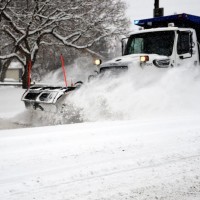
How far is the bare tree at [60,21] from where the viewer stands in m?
18.0

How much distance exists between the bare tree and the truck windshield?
9099 millimetres

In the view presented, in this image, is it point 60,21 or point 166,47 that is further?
point 60,21

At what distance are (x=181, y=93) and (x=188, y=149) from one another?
3629 millimetres

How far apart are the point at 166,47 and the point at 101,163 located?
17.9 feet

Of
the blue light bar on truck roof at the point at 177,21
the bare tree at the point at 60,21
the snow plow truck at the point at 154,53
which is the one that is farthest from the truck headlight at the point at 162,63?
the bare tree at the point at 60,21

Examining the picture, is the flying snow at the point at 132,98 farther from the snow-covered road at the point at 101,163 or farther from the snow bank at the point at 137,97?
the snow-covered road at the point at 101,163

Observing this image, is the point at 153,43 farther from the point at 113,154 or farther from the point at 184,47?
the point at 113,154

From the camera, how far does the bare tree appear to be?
1798 cm

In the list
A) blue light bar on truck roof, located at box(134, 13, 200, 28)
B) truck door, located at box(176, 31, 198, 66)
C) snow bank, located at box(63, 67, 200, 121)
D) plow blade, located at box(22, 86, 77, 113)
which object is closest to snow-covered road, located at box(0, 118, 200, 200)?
snow bank, located at box(63, 67, 200, 121)

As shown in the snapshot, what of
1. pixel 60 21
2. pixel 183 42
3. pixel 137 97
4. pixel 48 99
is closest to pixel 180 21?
pixel 183 42

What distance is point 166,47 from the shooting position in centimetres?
886

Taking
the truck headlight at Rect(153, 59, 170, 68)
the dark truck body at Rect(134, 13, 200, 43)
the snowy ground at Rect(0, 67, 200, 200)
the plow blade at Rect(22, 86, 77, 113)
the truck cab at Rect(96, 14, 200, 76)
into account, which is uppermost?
the dark truck body at Rect(134, 13, 200, 43)

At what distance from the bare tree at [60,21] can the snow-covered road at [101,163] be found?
13120 mm

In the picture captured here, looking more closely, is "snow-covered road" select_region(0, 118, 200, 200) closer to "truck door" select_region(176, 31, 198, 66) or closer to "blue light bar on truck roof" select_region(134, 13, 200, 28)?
"truck door" select_region(176, 31, 198, 66)
